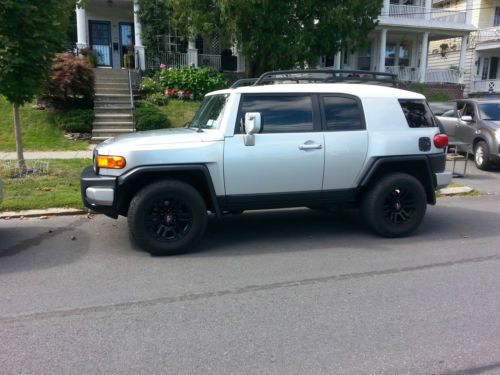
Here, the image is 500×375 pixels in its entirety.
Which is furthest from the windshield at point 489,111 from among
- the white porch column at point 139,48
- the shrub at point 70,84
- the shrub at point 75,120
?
the white porch column at point 139,48

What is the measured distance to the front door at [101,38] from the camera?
22.0 metres

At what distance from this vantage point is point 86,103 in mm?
14977

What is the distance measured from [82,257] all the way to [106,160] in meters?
1.17

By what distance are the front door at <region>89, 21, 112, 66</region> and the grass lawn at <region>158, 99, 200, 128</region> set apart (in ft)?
25.5

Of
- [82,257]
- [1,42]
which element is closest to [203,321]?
[82,257]

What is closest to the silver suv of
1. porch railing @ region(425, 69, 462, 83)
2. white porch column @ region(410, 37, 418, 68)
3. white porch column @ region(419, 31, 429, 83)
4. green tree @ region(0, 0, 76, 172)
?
green tree @ region(0, 0, 76, 172)

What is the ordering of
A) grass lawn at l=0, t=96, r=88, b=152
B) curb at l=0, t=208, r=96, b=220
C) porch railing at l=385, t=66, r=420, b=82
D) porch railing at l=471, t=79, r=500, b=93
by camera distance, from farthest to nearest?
porch railing at l=471, t=79, r=500, b=93, porch railing at l=385, t=66, r=420, b=82, grass lawn at l=0, t=96, r=88, b=152, curb at l=0, t=208, r=96, b=220

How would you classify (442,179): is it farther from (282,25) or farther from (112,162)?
(282,25)

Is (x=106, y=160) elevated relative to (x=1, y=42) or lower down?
lower down

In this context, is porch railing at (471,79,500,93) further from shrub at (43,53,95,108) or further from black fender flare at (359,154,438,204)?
black fender flare at (359,154,438,204)

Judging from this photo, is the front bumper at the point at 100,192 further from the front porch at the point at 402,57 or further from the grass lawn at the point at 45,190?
the front porch at the point at 402,57

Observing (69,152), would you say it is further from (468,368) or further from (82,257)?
(468,368)

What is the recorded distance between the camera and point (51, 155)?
11.3 metres

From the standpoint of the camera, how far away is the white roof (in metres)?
5.58
